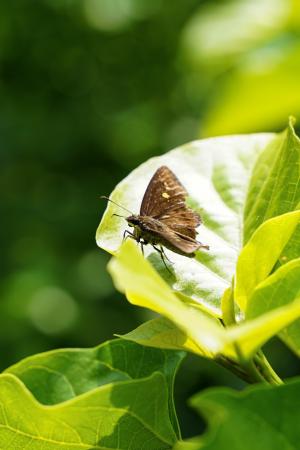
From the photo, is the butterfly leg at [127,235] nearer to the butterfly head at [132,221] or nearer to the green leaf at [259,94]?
the butterfly head at [132,221]

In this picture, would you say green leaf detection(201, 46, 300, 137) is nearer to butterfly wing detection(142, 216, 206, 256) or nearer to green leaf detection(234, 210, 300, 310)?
butterfly wing detection(142, 216, 206, 256)

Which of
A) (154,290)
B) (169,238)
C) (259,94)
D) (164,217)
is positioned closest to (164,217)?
(164,217)

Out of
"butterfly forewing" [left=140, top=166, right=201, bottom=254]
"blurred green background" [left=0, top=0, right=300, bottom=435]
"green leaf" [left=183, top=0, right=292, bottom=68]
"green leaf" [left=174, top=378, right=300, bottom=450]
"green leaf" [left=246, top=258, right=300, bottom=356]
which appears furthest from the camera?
"blurred green background" [left=0, top=0, right=300, bottom=435]

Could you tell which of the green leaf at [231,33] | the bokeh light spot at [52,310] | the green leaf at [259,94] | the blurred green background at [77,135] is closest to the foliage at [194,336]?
the green leaf at [259,94]

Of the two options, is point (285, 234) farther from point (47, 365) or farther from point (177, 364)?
point (47, 365)

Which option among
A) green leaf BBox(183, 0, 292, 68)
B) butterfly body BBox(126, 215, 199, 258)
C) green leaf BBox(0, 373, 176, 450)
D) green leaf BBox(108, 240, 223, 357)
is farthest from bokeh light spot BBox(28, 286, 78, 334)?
green leaf BBox(108, 240, 223, 357)

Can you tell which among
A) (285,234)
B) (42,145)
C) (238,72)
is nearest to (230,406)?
(285,234)

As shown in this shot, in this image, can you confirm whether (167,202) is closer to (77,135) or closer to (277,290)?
(277,290)
